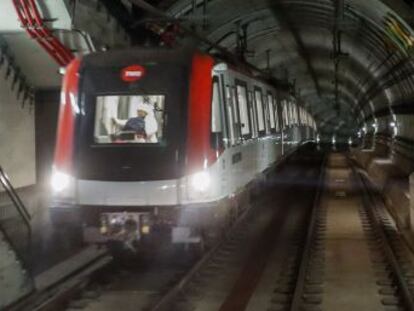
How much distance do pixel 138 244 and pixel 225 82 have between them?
256 centimetres

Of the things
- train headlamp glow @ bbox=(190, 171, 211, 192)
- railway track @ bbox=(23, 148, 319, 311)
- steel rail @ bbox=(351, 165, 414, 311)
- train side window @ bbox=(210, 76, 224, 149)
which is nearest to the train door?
train side window @ bbox=(210, 76, 224, 149)

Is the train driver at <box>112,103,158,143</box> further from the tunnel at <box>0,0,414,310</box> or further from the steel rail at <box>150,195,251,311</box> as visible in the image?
the steel rail at <box>150,195,251,311</box>

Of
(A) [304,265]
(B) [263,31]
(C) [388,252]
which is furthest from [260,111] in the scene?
(B) [263,31]

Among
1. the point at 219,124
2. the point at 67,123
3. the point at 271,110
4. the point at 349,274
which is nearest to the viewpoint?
the point at 67,123

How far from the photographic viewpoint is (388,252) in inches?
457

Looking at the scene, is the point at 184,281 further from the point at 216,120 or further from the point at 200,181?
the point at 216,120

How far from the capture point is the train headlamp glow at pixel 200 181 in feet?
32.0

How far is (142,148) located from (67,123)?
1081mm

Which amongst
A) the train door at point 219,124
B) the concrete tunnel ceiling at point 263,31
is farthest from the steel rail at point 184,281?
the concrete tunnel ceiling at point 263,31

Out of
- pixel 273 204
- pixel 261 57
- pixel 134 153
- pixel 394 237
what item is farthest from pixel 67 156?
pixel 261 57

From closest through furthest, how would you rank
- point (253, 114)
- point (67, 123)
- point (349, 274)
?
1. point (67, 123)
2. point (349, 274)
3. point (253, 114)

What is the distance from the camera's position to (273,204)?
63.4 ft

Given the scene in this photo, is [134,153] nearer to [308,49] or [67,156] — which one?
[67,156]

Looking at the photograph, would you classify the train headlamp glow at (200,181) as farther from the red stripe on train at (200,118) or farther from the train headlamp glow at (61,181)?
the train headlamp glow at (61,181)
